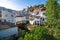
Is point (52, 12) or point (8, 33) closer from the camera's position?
point (8, 33)

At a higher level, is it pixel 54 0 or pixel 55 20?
pixel 54 0

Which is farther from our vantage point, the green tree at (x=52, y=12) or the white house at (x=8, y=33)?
the green tree at (x=52, y=12)

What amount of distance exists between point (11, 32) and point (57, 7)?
14164 mm

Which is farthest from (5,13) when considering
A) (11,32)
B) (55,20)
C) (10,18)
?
(55,20)

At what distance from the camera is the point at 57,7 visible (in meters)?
42.6

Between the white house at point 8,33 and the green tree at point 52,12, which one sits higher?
the green tree at point 52,12

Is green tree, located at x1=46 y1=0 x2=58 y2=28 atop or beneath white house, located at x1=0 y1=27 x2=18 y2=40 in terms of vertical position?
atop

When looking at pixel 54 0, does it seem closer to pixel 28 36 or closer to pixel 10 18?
pixel 10 18

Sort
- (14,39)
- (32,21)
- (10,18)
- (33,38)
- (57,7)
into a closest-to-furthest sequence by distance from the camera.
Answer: (33,38) < (14,39) < (57,7) < (10,18) < (32,21)

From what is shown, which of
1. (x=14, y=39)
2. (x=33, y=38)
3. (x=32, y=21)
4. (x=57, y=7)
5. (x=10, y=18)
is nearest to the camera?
(x=33, y=38)

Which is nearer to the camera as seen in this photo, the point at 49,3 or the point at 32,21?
the point at 49,3

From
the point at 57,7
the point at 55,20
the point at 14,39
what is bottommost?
the point at 14,39

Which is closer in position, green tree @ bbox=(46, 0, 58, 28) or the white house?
the white house

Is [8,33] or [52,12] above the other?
[52,12]
